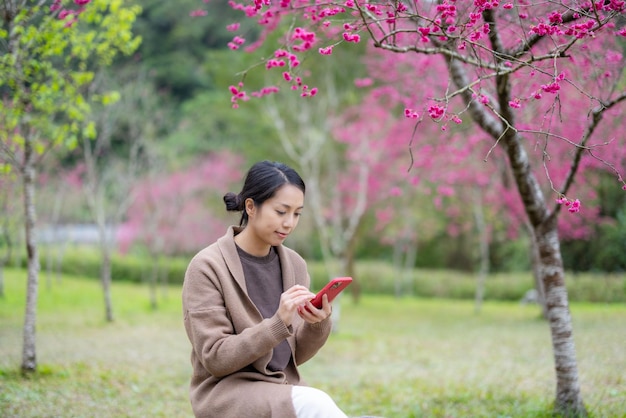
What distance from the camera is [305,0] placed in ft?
15.3

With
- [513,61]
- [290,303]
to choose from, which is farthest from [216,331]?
[513,61]

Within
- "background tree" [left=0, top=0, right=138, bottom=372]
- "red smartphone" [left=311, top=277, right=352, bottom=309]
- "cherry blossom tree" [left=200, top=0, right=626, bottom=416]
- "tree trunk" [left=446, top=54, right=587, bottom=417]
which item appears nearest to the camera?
"red smartphone" [left=311, top=277, right=352, bottom=309]

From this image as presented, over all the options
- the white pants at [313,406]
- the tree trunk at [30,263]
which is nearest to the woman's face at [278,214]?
the white pants at [313,406]

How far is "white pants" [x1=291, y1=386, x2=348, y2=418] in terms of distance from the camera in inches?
86.2

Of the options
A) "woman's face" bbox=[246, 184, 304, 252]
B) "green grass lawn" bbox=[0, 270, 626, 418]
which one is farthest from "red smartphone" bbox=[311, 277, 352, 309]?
"green grass lawn" bbox=[0, 270, 626, 418]

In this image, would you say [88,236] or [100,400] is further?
[88,236]

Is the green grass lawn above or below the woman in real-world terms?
below

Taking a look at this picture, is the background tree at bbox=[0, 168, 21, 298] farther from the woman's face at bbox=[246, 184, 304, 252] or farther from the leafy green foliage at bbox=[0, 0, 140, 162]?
the woman's face at bbox=[246, 184, 304, 252]

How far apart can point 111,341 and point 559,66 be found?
7007 mm

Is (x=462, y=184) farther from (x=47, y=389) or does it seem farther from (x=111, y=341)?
(x=47, y=389)

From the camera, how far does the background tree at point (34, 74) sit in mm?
5152

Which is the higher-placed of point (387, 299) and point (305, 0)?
point (305, 0)

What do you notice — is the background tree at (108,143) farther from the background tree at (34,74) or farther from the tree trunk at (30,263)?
the tree trunk at (30,263)

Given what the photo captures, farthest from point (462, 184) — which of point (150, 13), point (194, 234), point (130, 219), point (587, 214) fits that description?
point (150, 13)
